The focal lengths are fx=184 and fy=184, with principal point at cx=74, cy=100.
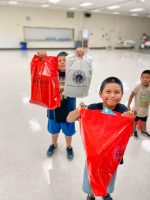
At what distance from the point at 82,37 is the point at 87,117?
46.4ft

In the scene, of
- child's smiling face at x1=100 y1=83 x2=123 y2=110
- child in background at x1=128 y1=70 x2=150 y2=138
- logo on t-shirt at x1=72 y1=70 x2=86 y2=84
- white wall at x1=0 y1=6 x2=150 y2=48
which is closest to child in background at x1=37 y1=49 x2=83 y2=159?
logo on t-shirt at x1=72 y1=70 x2=86 y2=84

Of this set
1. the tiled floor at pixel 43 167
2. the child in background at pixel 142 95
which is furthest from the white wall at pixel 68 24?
the child in background at pixel 142 95

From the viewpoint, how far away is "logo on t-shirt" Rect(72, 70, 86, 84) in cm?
A: 184

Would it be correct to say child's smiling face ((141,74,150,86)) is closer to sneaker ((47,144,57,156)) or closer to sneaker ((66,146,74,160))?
sneaker ((66,146,74,160))

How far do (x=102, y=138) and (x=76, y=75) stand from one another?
910 mm

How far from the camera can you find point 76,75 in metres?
1.85

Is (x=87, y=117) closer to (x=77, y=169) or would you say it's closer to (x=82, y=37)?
(x=77, y=169)

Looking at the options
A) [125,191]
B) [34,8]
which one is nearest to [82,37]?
[34,8]

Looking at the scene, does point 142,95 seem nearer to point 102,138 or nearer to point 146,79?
point 146,79

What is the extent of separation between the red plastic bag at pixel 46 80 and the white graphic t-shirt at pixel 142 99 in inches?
44.5

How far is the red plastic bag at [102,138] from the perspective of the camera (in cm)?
108

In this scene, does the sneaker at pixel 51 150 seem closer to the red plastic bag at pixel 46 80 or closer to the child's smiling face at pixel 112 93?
the red plastic bag at pixel 46 80

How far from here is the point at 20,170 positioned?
1.89m

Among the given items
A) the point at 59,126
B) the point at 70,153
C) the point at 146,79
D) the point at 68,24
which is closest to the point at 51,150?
the point at 70,153
